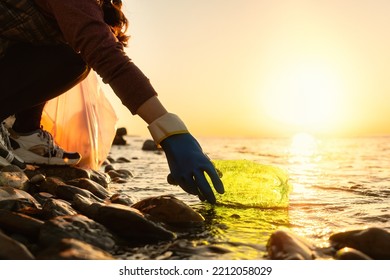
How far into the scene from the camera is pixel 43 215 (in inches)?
75.2

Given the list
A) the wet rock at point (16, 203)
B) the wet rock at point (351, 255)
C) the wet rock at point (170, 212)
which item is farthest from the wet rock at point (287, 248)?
the wet rock at point (16, 203)

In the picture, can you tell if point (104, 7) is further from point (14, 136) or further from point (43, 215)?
point (43, 215)

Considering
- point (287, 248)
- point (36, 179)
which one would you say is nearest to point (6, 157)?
point (36, 179)

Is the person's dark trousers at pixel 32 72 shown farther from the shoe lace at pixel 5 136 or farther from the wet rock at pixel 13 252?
the wet rock at pixel 13 252

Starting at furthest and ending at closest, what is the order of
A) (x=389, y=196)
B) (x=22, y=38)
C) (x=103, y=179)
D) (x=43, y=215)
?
(x=103, y=179)
(x=389, y=196)
(x=22, y=38)
(x=43, y=215)

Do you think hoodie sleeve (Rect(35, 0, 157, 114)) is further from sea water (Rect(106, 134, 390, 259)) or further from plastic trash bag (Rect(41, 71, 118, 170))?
plastic trash bag (Rect(41, 71, 118, 170))

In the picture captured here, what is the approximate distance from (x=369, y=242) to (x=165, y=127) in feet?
3.37

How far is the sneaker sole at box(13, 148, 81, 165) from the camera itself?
3209 mm

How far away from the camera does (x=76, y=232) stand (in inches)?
63.2

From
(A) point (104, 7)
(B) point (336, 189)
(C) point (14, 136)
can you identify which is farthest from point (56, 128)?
(B) point (336, 189)

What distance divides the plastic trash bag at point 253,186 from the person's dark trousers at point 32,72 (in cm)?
123

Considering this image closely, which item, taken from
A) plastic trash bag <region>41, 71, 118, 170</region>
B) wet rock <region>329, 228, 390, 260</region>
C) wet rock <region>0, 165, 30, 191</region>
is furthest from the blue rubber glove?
plastic trash bag <region>41, 71, 118, 170</region>

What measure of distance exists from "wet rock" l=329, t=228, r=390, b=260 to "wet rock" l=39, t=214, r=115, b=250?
3.18 feet
